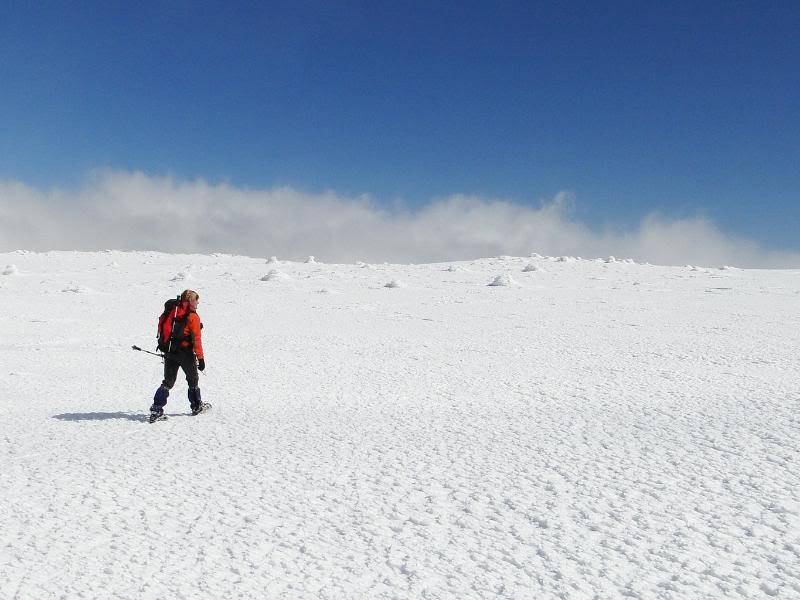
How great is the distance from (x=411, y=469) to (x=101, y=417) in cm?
397

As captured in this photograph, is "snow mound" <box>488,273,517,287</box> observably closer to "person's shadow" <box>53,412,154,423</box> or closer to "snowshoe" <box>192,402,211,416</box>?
"snowshoe" <box>192,402,211,416</box>

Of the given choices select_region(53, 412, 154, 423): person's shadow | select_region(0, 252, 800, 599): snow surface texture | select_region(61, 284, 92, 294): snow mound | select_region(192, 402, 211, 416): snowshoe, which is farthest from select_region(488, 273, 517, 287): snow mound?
select_region(53, 412, 154, 423): person's shadow

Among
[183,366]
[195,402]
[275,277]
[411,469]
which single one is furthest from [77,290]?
[411,469]

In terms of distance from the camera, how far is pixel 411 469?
4.42 m

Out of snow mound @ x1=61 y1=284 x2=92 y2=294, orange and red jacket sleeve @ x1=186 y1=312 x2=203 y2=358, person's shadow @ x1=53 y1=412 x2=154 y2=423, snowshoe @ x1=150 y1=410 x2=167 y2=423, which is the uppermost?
snow mound @ x1=61 y1=284 x2=92 y2=294

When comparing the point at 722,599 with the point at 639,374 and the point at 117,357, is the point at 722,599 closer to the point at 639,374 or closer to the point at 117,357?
the point at 639,374

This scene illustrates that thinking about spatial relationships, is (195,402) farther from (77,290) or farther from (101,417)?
(77,290)

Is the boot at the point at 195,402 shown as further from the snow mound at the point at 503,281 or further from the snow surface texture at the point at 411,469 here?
the snow mound at the point at 503,281

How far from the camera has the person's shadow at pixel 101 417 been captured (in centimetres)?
615

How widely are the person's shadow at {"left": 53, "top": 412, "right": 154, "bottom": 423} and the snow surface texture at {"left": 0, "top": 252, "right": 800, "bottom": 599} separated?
45mm

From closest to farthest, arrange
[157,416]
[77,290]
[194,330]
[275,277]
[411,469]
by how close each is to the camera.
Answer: [411,469]
[157,416]
[194,330]
[77,290]
[275,277]

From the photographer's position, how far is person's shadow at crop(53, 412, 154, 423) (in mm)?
6148

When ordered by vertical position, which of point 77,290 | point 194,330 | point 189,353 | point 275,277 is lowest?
point 189,353

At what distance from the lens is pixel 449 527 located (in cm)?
345
